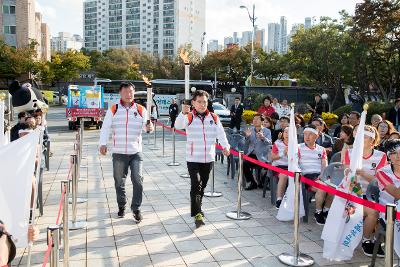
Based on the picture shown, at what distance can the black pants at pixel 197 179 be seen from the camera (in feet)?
19.1

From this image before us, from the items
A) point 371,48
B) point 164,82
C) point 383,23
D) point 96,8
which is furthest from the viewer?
point 96,8

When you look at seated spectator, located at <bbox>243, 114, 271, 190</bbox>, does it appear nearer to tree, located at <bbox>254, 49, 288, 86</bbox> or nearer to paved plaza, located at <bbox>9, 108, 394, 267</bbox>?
paved plaza, located at <bbox>9, 108, 394, 267</bbox>

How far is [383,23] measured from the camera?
787 inches

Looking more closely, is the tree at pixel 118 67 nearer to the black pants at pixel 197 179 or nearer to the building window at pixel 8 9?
the building window at pixel 8 9

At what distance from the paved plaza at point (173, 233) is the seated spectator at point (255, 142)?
0.37 meters

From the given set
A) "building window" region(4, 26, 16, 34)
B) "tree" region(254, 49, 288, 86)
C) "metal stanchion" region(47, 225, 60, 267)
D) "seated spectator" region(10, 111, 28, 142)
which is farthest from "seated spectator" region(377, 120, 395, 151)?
"building window" region(4, 26, 16, 34)

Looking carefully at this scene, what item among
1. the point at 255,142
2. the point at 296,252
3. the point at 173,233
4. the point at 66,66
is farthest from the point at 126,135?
the point at 66,66

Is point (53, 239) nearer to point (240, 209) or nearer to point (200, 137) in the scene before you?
point (200, 137)

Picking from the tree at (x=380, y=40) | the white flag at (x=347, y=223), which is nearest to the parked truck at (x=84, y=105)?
the tree at (x=380, y=40)

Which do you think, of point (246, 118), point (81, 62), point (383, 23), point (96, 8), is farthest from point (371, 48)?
point (96, 8)

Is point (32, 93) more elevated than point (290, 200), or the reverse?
point (32, 93)

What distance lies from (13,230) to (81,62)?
4924cm

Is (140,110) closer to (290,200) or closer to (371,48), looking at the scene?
(290,200)

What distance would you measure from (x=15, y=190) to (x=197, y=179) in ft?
10.2
